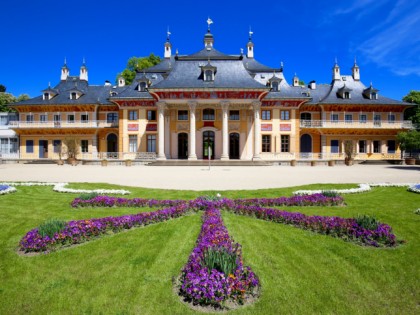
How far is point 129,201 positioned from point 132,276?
5.17m

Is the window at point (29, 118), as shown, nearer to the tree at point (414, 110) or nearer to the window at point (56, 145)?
the window at point (56, 145)

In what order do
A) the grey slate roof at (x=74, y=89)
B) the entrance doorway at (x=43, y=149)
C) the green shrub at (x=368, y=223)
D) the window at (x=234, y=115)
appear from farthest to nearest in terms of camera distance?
the entrance doorway at (x=43, y=149), the grey slate roof at (x=74, y=89), the window at (x=234, y=115), the green shrub at (x=368, y=223)

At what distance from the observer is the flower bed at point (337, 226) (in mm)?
5906

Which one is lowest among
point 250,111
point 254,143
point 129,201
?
point 129,201

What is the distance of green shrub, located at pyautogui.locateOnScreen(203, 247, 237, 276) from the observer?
407 cm

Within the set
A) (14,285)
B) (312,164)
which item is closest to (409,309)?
(14,285)

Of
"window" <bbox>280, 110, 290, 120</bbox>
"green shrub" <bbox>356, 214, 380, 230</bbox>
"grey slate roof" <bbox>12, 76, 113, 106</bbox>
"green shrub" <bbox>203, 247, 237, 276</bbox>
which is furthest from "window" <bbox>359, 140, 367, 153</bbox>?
"green shrub" <bbox>203, 247, 237, 276</bbox>

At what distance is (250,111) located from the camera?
118ft

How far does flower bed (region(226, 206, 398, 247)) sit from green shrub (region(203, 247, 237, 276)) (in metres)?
3.56

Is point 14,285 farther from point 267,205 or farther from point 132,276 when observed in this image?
point 267,205

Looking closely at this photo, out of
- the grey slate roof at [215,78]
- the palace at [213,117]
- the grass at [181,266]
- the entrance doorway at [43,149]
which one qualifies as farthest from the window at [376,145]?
Answer: the entrance doorway at [43,149]

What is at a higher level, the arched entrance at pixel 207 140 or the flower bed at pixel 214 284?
the arched entrance at pixel 207 140

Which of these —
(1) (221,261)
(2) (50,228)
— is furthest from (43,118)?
(1) (221,261)

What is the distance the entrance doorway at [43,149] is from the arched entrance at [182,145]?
23166 mm
